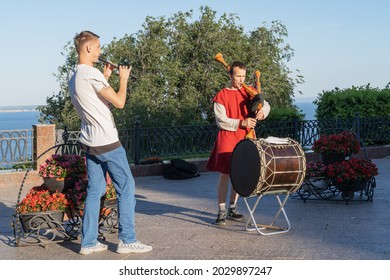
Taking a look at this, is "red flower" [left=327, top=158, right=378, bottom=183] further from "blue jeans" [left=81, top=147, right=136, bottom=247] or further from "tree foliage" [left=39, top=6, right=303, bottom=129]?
"tree foliage" [left=39, top=6, right=303, bottom=129]

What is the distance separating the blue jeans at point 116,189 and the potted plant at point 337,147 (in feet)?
15.7

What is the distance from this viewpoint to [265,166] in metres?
7.58

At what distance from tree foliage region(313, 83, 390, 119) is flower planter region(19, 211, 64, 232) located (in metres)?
12.9

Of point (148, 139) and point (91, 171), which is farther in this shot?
point (148, 139)

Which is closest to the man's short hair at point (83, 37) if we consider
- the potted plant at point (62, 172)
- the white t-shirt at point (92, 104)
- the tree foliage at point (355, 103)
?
the white t-shirt at point (92, 104)

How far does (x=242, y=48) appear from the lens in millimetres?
A: 25531

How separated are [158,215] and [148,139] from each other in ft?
19.9

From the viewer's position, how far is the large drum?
762cm

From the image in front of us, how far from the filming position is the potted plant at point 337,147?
430 inches

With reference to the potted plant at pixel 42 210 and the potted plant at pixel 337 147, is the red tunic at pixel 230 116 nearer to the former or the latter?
the potted plant at pixel 42 210

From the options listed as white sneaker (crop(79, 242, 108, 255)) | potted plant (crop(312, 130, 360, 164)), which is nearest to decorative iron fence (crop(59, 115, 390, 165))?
potted plant (crop(312, 130, 360, 164))

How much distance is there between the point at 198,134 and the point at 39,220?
8946 millimetres
